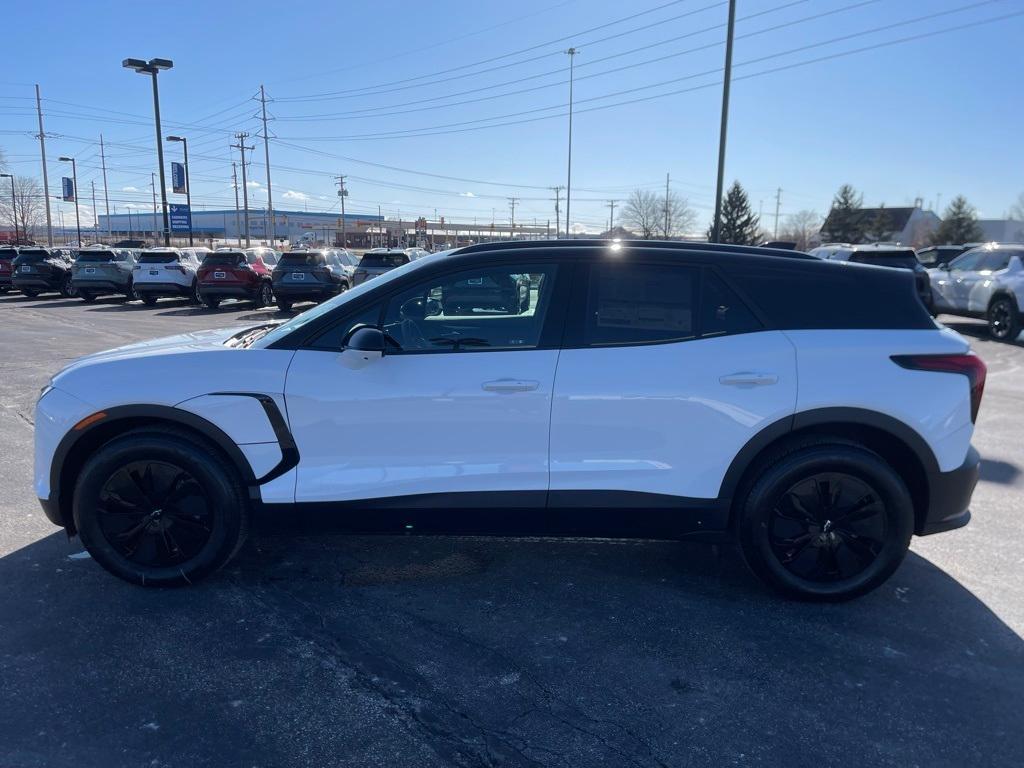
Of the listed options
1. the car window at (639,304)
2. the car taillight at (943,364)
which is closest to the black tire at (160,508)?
the car window at (639,304)

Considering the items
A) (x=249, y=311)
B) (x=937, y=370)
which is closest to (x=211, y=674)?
(x=937, y=370)

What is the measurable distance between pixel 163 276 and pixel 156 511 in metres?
19.3

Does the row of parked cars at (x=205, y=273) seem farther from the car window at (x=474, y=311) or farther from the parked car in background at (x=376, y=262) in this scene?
the car window at (x=474, y=311)

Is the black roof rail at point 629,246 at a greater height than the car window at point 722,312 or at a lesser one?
greater

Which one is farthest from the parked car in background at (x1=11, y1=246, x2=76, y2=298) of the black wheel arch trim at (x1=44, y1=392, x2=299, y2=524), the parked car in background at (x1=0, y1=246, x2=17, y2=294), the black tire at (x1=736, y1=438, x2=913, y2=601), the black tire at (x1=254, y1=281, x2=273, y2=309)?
the black tire at (x1=736, y1=438, x2=913, y2=601)

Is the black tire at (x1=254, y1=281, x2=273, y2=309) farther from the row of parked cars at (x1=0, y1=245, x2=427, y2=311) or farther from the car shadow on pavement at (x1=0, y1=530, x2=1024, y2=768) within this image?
the car shadow on pavement at (x1=0, y1=530, x2=1024, y2=768)

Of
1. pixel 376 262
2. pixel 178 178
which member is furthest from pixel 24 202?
pixel 376 262

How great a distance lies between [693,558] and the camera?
4.09 m

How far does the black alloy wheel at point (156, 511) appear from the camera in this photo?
350 cm

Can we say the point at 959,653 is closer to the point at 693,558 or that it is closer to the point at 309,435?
the point at 693,558

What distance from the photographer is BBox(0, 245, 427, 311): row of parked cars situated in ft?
61.2

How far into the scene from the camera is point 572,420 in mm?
3348

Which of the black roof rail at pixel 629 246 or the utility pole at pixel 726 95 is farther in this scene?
the utility pole at pixel 726 95

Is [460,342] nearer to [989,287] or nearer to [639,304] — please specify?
[639,304]
